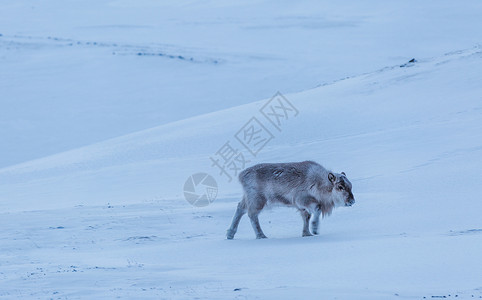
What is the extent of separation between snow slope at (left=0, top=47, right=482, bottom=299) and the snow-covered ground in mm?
28

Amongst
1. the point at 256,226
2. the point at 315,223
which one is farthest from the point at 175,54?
the point at 315,223

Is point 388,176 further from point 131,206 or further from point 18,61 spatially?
point 18,61

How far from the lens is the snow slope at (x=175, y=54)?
80.3 feet

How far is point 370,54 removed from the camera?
107ft

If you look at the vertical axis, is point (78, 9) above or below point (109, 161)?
above

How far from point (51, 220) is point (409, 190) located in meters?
4.14

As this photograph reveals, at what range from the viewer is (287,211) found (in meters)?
9.92

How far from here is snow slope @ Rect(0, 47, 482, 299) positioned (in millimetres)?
5363

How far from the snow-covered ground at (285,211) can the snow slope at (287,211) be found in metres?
0.03

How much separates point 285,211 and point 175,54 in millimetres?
22194

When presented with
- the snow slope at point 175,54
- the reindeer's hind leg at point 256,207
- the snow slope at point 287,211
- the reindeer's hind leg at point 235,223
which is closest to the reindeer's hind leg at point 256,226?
the reindeer's hind leg at point 256,207

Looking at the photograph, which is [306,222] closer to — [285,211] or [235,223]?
[235,223]

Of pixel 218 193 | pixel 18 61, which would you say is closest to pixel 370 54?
pixel 18 61

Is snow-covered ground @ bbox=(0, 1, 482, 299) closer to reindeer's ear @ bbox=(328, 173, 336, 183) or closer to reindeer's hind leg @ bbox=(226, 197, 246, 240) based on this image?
reindeer's hind leg @ bbox=(226, 197, 246, 240)
